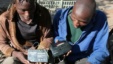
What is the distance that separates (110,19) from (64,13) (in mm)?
2753

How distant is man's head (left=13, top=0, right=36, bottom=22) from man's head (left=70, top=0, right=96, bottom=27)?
1.43 feet

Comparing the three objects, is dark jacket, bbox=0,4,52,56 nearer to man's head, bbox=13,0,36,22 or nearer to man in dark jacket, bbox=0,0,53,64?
man in dark jacket, bbox=0,0,53,64

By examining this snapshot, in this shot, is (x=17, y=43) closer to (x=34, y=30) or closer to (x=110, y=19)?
(x=34, y=30)

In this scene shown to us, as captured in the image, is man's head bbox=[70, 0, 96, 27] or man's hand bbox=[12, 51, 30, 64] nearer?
man's head bbox=[70, 0, 96, 27]

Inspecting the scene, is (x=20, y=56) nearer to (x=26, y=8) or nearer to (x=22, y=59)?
(x=22, y=59)

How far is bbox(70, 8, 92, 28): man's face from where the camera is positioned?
3.73 meters

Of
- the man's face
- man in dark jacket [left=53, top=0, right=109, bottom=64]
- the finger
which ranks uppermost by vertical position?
the man's face

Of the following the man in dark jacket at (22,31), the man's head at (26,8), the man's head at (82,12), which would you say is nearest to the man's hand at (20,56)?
the man in dark jacket at (22,31)

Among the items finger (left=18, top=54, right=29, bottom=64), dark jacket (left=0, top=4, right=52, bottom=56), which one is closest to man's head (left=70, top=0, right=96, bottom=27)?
dark jacket (left=0, top=4, right=52, bottom=56)

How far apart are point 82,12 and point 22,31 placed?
0.77 meters

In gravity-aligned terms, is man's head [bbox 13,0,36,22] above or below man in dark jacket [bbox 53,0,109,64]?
above

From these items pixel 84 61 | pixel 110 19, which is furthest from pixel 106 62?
pixel 110 19

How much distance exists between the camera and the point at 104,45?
4008 mm

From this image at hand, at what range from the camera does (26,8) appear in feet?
12.5
